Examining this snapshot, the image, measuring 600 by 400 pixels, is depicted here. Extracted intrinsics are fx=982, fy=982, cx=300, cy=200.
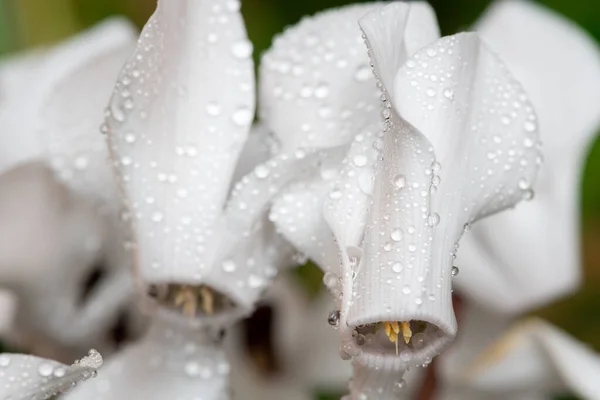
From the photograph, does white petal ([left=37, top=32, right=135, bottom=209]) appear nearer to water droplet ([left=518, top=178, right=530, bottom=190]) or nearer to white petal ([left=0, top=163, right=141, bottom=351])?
white petal ([left=0, top=163, right=141, bottom=351])

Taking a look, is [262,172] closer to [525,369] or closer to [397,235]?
[397,235]

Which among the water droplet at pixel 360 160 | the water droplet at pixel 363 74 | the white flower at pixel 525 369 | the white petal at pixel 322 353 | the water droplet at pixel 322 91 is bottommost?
the white petal at pixel 322 353

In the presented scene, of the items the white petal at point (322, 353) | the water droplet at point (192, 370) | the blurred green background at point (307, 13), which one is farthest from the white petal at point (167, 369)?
the blurred green background at point (307, 13)

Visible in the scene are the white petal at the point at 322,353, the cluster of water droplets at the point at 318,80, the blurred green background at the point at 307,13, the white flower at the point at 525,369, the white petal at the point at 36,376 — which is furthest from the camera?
the blurred green background at the point at 307,13

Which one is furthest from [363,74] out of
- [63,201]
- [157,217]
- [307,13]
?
[307,13]

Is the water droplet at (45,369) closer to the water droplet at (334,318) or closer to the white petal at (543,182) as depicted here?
the water droplet at (334,318)

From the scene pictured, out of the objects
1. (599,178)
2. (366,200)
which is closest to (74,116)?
(366,200)

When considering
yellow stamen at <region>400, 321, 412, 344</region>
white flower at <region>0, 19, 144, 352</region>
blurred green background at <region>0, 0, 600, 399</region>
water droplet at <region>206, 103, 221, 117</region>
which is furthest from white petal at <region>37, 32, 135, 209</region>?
blurred green background at <region>0, 0, 600, 399</region>
